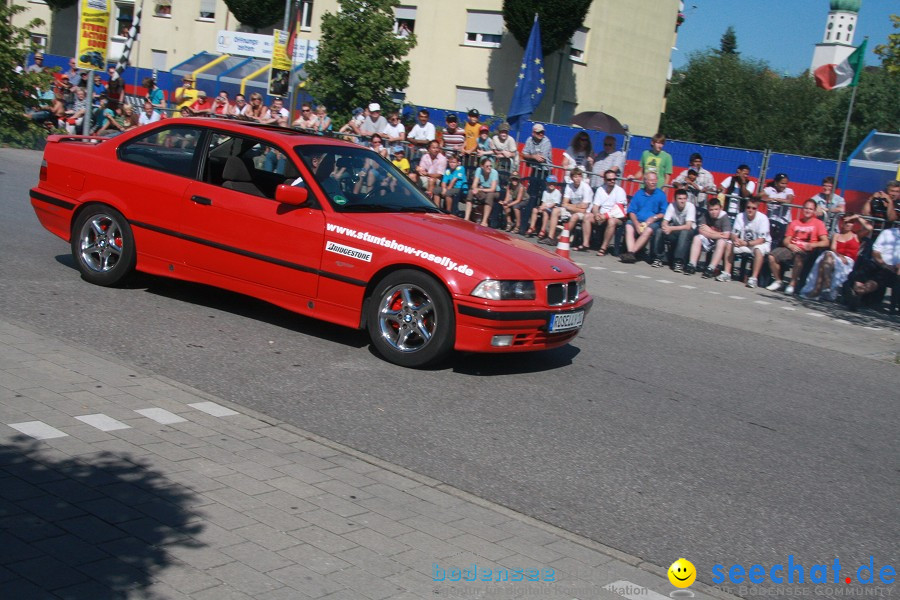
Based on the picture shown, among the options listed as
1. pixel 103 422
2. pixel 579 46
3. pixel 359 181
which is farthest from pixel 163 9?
pixel 103 422

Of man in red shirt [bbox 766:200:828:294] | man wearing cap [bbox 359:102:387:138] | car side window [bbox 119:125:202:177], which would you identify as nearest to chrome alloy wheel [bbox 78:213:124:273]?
car side window [bbox 119:125:202:177]

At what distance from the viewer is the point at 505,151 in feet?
60.2

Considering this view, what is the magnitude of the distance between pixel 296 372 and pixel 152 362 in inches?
41.6

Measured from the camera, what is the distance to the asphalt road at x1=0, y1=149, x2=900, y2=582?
5234 mm

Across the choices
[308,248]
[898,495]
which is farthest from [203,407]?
[898,495]

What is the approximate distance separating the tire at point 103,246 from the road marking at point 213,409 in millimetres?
3148

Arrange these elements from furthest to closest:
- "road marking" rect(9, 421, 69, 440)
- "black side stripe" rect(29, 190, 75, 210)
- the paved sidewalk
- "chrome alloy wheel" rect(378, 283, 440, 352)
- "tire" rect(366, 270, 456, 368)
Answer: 1. "black side stripe" rect(29, 190, 75, 210)
2. "chrome alloy wheel" rect(378, 283, 440, 352)
3. "tire" rect(366, 270, 456, 368)
4. "road marking" rect(9, 421, 69, 440)
5. the paved sidewalk

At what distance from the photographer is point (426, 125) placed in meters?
19.9

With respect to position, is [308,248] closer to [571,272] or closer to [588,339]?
[571,272]

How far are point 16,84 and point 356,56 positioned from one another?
11.4 metres

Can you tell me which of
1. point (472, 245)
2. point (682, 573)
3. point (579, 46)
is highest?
point (579, 46)

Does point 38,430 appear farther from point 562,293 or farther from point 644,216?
point 644,216

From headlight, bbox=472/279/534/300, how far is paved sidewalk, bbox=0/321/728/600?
202cm

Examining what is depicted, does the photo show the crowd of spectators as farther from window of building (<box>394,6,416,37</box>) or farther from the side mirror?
window of building (<box>394,6,416,37</box>)
